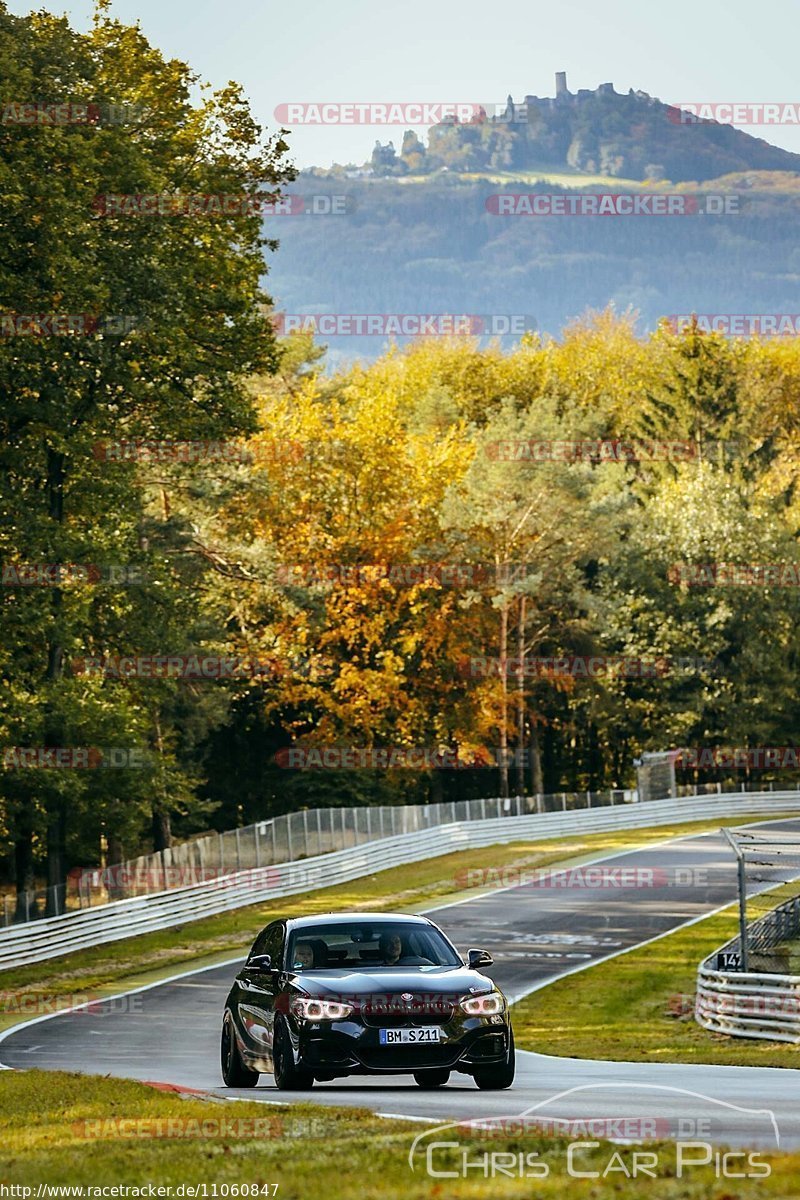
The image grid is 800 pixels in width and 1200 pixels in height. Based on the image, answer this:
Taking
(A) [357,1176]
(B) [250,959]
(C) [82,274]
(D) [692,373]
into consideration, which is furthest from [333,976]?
(D) [692,373]

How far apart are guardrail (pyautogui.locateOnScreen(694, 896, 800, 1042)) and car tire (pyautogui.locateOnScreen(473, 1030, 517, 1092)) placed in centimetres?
1024

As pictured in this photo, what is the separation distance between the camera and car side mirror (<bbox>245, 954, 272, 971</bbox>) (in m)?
15.3

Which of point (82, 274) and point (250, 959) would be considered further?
point (82, 274)

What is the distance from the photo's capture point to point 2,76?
113 ft

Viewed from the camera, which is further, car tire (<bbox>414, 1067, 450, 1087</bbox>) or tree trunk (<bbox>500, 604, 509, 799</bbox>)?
tree trunk (<bbox>500, 604, 509, 799</bbox>)

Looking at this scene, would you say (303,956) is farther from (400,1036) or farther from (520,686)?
(520,686)

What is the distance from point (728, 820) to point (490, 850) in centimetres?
1470

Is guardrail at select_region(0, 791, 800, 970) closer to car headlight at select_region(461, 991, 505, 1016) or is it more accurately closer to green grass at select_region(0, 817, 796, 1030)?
green grass at select_region(0, 817, 796, 1030)

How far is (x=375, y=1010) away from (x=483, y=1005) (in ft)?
2.83

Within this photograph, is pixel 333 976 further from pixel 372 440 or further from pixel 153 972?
pixel 372 440

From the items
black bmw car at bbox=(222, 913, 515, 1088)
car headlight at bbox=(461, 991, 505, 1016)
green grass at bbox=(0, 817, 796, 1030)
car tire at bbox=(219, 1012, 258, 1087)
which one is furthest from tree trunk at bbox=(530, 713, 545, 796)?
car headlight at bbox=(461, 991, 505, 1016)

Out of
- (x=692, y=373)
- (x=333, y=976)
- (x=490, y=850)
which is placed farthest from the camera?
(x=692, y=373)

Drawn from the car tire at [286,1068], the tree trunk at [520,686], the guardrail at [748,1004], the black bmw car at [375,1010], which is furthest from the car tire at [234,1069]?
the tree trunk at [520,686]

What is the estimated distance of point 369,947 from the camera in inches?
605
